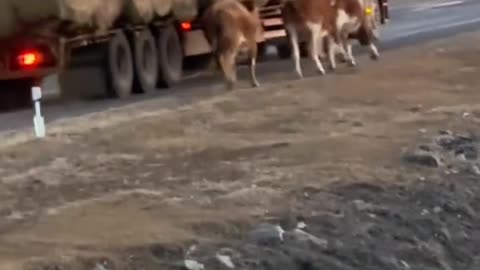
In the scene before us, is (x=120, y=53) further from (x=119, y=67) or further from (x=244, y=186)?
(x=244, y=186)

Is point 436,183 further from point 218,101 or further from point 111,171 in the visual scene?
point 218,101

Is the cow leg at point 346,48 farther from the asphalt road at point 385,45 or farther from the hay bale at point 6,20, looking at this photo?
the hay bale at point 6,20

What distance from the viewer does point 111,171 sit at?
1352 centimetres

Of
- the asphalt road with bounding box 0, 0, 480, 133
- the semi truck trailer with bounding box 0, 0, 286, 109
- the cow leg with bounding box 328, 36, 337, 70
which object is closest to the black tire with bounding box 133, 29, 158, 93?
the semi truck trailer with bounding box 0, 0, 286, 109

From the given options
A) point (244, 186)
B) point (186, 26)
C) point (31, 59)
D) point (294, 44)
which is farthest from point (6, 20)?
point (244, 186)

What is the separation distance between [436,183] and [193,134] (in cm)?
412

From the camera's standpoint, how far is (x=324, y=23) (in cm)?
2452

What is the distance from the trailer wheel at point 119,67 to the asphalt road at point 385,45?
29 centimetres

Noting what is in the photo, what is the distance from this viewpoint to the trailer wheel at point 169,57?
87.6ft

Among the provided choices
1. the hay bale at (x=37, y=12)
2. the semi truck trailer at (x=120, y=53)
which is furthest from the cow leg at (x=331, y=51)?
the hay bale at (x=37, y=12)

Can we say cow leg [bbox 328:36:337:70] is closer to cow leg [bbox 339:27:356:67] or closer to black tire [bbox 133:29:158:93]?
cow leg [bbox 339:27:356:67]

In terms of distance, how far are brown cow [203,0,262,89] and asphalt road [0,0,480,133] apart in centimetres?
47

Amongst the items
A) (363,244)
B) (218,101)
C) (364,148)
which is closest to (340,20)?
(218,101)

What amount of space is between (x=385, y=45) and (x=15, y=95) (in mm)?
10086
